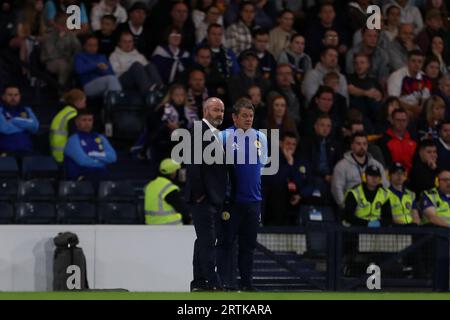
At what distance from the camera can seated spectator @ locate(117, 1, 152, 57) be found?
818 inches

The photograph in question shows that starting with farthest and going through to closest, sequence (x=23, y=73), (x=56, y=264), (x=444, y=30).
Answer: (x=444, y=30), (x=23, y=73), (x=56, y=264)

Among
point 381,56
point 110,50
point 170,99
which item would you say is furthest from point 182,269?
point 381,56

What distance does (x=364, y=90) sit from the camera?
2108 cm

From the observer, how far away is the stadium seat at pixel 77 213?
60.5 ft

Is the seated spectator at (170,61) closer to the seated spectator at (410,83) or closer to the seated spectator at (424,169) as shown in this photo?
the seated spectator at (410,83)

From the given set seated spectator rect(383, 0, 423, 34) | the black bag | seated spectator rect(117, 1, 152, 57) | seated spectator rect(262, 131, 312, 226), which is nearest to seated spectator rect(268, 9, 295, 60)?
seated spectator rect(117, 1, 152, 57)

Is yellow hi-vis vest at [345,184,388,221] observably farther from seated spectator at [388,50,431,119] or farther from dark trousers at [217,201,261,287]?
dark trousers at [217,201,261,287]

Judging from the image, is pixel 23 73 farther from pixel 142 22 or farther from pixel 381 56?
pixel 381 56

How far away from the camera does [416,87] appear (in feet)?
69.9

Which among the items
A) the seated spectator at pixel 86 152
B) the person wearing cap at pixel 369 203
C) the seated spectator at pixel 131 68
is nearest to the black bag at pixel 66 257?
the seated spectator at pixel 86 152

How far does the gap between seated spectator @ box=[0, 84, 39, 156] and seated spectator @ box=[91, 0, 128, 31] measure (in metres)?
2.27

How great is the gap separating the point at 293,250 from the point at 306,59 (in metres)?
4.55

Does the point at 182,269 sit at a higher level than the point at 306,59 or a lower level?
lower

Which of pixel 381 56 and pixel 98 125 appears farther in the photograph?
pixel 381 56
